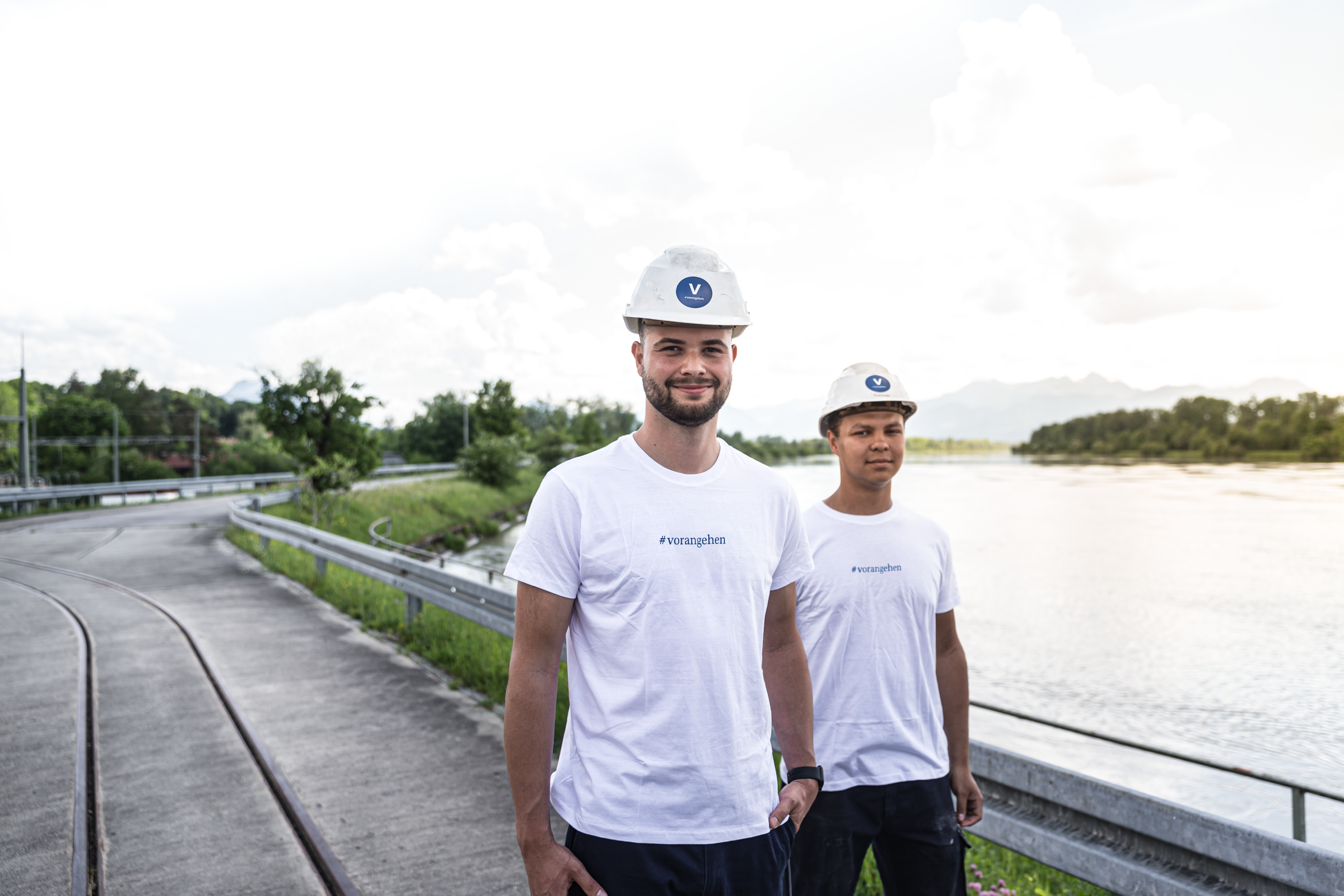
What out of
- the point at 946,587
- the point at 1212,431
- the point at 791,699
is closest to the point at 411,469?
the point at 946,587

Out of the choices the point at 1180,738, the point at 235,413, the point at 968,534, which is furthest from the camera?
the point at 235,413

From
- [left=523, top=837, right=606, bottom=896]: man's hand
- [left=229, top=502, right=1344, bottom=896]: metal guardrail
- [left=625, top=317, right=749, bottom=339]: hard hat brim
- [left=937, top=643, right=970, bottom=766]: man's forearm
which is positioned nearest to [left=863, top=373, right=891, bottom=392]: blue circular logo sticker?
[left=937, top=643, right=970, bottom=766]: man's forearm

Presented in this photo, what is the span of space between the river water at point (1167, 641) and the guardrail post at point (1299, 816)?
190 millimetres

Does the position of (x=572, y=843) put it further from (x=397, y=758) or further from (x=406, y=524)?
(x=406, y=524)

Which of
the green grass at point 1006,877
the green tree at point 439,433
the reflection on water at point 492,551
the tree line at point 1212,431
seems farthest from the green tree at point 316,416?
the tree line at point 1212,431

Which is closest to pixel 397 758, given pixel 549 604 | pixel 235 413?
pixel 549 604

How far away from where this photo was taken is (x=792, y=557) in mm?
2207

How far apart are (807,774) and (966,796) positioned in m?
0.93

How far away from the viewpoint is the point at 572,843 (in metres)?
1.89

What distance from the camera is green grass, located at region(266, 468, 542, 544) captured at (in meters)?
26.9

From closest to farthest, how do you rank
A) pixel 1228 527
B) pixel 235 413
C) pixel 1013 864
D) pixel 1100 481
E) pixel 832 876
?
pixel 832 876 → pixel 1013 864 → pixel 1228 527 → pixel 1100 481 → pixel 235 413

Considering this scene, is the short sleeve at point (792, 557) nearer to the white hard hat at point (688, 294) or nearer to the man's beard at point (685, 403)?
the man's beard at point (685, 403)

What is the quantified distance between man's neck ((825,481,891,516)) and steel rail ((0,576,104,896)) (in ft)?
11.0

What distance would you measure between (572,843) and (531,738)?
0.26 metres
